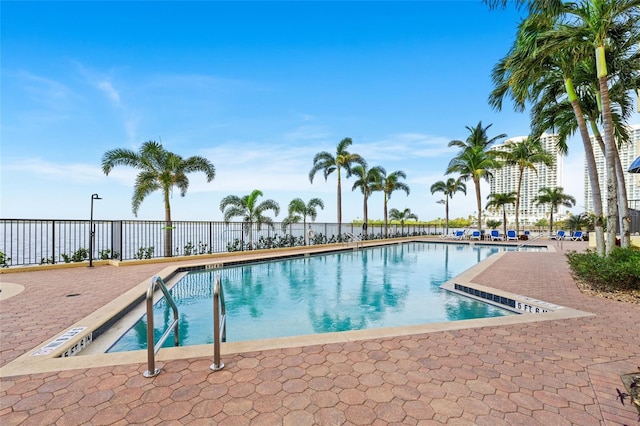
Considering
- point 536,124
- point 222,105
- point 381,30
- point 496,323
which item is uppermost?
point 381,30

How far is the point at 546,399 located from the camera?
2.36m

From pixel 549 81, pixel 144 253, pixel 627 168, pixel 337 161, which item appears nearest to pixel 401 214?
pixel 337 161

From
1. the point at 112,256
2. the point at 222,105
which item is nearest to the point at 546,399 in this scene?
the point at 112,256

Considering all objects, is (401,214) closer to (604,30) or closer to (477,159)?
(477,159)

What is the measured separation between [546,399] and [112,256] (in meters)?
12.2

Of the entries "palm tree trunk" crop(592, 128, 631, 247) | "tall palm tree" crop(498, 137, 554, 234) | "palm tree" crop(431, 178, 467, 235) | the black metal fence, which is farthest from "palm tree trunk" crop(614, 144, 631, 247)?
"palm tree" crop(431, 178, 467, 235)

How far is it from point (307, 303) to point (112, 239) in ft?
26.3

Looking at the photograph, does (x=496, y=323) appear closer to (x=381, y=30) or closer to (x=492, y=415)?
(x=492, y=415)

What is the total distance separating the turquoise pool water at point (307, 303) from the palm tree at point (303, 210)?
24.9ft

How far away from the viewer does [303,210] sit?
19.9 meters

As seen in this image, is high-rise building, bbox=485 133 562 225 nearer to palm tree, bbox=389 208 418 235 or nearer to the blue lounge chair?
palm tree, bbox=389 208 418 235

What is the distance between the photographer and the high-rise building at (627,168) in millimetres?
15416

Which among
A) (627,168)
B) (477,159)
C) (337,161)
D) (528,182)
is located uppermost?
(528,182)

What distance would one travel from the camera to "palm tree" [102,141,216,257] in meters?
12.1
